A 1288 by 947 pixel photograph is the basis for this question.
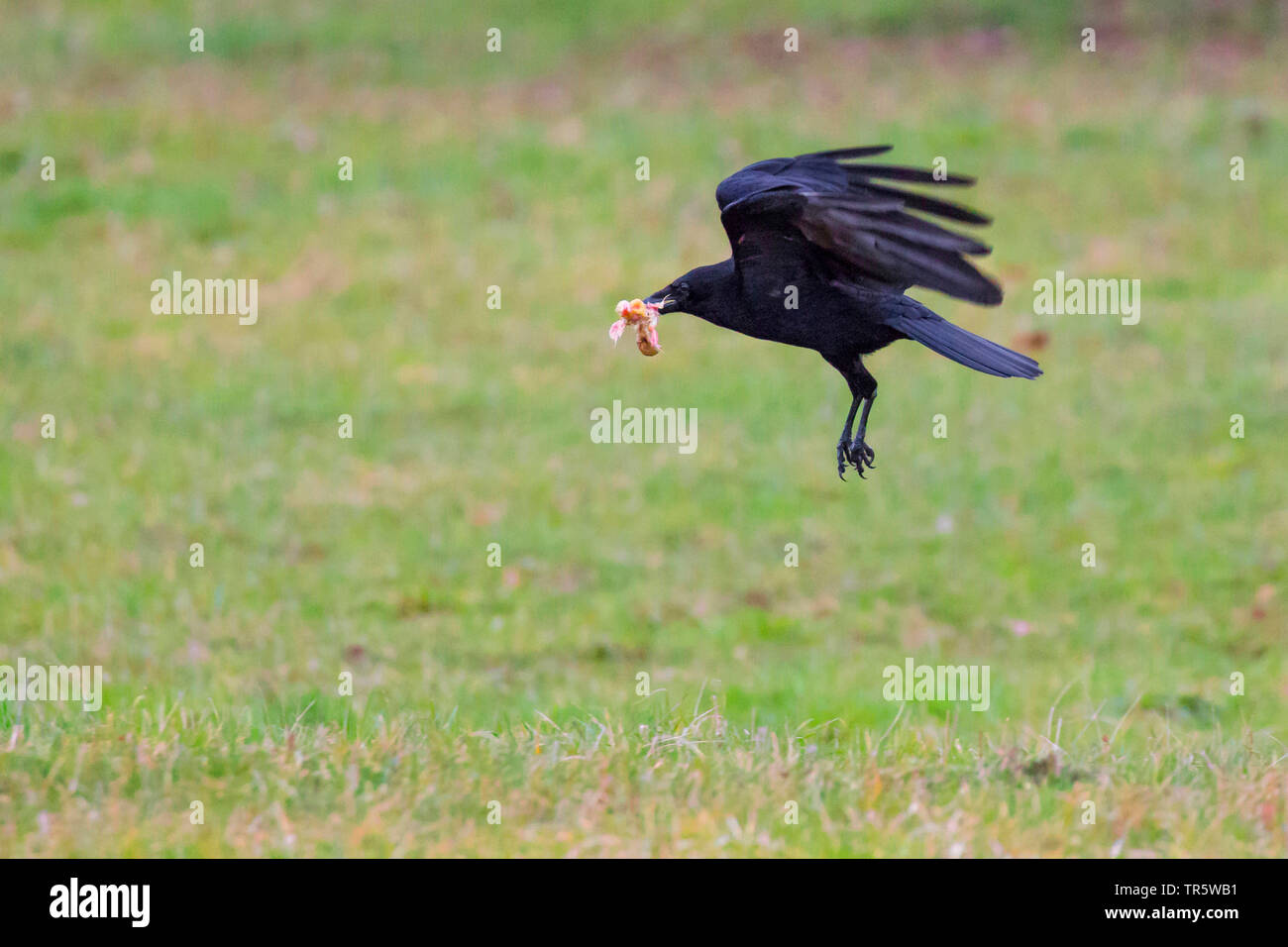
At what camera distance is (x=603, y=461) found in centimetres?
1271

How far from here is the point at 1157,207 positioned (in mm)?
18109

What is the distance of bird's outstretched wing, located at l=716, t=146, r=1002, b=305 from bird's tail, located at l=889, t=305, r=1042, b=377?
5.8 inches

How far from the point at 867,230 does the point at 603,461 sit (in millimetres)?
7622

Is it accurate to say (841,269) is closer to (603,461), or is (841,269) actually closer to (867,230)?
(867,230)

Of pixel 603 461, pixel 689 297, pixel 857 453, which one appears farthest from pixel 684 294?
pixel 603 461

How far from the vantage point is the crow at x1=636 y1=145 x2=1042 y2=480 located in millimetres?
5129

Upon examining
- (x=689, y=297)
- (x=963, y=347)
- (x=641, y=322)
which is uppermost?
(x=689, y=297)

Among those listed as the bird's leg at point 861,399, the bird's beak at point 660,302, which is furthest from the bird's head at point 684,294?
the bird's leg at point 861,399

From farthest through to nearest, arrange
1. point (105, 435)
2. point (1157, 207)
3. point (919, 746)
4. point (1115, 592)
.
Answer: point (1157, 207)
point (105, 435)
point (1115, 592)
point (919, 746)

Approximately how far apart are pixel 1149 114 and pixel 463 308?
10.0m

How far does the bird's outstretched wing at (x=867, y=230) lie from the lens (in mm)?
5074
